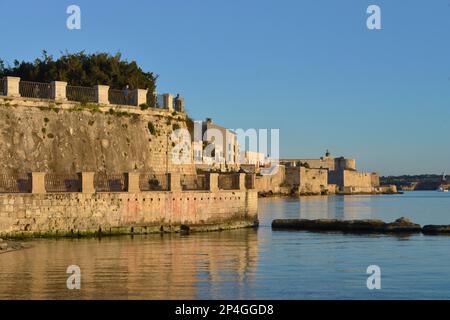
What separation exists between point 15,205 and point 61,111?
7.79 m

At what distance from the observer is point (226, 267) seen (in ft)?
77.8

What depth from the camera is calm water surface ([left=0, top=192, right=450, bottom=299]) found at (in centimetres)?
1920

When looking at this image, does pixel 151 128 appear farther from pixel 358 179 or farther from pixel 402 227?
pixel 358 179

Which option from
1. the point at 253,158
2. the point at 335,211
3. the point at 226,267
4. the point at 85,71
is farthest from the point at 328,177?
the point at 226,267

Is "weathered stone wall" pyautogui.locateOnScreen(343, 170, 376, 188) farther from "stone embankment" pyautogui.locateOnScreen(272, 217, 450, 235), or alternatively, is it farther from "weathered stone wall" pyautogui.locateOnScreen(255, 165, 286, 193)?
"stone embankment" pyautogui.locateOnScreen(272, 217, 450, 235)

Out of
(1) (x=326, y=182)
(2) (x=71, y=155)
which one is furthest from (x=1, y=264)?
(1) (x=326, y=182)

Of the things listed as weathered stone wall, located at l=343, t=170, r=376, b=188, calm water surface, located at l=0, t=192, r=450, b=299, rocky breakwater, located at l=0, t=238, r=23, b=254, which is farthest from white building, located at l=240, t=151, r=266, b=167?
rocky breakwater, located at l=0, t=238, r=23, b=254

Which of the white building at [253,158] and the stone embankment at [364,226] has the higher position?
the white building at [253,158]

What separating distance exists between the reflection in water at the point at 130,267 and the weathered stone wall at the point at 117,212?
1250mm

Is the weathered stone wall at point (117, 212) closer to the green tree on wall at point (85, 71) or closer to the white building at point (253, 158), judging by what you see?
the green tree on wall at point (85, 71)

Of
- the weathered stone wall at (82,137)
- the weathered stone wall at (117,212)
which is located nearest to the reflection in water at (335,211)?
the weathered stone wall at (82,137)

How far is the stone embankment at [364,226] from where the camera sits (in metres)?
38.5

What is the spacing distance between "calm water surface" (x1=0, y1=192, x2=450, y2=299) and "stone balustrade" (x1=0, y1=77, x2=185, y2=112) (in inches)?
339
